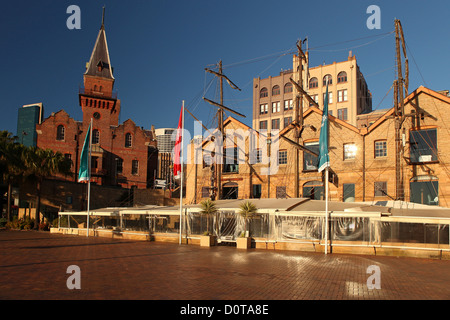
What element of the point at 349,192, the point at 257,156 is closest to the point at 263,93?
the point at 257,156

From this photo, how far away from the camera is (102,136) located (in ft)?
194

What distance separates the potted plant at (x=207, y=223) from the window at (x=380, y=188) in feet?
51.5

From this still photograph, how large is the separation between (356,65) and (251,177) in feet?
138

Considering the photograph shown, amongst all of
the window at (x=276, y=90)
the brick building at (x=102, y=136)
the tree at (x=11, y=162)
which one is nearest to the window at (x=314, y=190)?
the tree at (x=11, y=162)

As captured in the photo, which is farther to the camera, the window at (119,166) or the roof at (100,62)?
the roof at (100,62)

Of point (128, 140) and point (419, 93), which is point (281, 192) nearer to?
point (419, 93)

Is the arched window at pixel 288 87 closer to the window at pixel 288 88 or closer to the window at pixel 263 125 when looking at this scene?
the window at pixel 288 88

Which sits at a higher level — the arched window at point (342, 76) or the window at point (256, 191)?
the arched window at point (342, 76)

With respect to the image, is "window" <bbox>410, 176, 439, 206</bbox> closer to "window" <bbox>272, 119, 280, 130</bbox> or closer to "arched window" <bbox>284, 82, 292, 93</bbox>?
"window" <bbox>272, 119, 280, 130</bbox>

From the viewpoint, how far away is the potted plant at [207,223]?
24203mm

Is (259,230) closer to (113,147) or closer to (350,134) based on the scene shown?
(350,134)

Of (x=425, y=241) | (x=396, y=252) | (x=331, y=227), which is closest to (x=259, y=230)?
(x=331, y=227)

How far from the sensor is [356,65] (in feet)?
224

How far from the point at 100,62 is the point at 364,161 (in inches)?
1925
